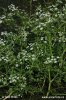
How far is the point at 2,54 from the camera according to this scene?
179 inches

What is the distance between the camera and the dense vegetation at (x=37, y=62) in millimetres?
4301

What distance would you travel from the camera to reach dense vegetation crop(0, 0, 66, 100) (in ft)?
14.1

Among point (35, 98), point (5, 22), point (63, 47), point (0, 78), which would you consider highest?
point (5, 22)

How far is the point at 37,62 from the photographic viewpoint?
4.32m

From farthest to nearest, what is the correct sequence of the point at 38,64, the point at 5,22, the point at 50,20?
the point at 5,22, the point at 50,20, the point at 38,64

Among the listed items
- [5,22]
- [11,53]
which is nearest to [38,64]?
[11,53]

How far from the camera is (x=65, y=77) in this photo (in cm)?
443

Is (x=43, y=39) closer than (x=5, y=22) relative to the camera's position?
Yes

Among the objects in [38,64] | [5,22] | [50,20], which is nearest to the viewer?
[38,64]

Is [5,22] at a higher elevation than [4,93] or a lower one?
higher

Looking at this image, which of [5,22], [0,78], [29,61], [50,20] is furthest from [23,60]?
[5,22]

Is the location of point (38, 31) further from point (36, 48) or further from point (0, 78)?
point (0, 78)

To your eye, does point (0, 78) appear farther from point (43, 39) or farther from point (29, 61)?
point (43, 39)

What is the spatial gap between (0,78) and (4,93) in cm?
25
